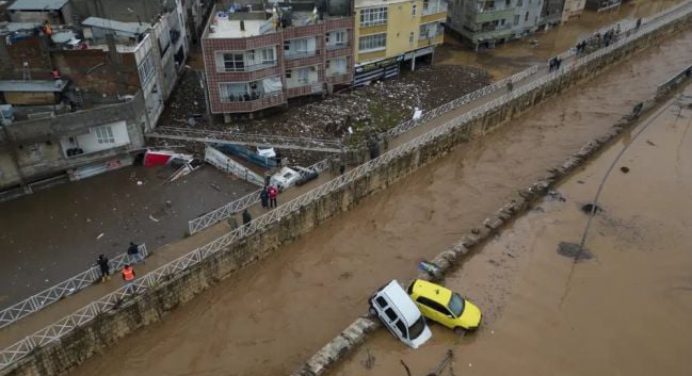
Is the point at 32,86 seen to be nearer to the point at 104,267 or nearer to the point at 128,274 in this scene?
the point at 104,267

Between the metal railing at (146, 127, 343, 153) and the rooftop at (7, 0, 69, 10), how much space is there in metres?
13.5

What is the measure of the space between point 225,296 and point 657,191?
28.6m

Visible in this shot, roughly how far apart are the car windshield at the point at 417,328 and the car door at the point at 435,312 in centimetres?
68

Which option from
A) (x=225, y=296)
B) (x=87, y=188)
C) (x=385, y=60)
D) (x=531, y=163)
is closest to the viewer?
(x=225, y=296)

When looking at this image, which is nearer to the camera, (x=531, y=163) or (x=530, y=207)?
(x=530, y=207)

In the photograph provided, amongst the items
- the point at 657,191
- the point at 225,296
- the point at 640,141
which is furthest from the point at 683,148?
the point at 225,296

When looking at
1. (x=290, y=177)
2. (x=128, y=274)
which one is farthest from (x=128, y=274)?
(x=290, y=177)

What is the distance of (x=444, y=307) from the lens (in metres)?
21.4

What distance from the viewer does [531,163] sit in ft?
116

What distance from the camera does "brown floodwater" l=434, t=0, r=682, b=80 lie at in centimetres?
5000

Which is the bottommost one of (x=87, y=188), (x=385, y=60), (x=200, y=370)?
(x=200, y=370)

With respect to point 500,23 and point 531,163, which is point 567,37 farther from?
point 531,163

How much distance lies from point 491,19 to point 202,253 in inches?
1687

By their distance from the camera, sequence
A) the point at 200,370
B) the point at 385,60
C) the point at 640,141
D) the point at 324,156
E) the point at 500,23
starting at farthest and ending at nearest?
the point at 500,23 < the point at 385,60 < the point at 640,141 < the point at 324,156 < the point at 200,370
